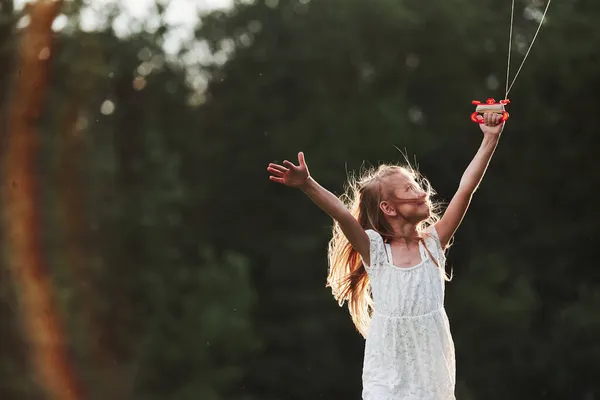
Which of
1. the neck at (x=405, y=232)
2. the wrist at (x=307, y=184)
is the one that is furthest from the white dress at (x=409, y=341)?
the wrist at (x=307, y=184)

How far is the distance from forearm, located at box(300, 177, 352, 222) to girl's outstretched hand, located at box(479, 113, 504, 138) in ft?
1.82

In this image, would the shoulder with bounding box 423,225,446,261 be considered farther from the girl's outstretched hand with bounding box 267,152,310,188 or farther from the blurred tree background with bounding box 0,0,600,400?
the blurred tree background with bounding box 0,0,600,400

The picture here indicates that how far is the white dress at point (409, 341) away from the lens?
2844 mm

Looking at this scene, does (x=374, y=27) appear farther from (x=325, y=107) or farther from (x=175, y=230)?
(x=175, y=230)

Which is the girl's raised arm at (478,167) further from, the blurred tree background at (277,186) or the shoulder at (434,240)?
the blurred tree background at (277,186)

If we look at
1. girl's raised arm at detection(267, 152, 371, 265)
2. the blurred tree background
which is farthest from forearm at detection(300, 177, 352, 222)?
the blurred tree background

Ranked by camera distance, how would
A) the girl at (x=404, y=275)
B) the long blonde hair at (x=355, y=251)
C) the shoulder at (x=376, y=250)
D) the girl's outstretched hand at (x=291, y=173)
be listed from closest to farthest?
the girl's outstretched hand at (x=291, y=173)
the girl at (x=404, y=275)
the shoulder at (x=376, y=250)
the long blonde hair at (x=355, y=251)

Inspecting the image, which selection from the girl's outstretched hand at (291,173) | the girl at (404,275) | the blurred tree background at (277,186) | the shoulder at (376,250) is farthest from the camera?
the blurred tree background at (277,186)

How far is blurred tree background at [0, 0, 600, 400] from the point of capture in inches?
503

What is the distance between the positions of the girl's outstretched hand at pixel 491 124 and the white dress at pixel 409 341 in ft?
1.51

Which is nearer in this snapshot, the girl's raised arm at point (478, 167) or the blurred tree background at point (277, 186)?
the girl's raised arm at point (478, 167)

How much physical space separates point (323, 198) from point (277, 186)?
10.6 meters

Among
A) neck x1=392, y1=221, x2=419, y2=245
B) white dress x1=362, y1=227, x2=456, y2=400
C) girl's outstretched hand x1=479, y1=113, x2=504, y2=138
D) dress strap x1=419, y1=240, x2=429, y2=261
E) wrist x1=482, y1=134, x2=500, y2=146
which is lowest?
white dress x1=362, y1=227, x2=456, y2=400

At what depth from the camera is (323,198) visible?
2701 millimetres
